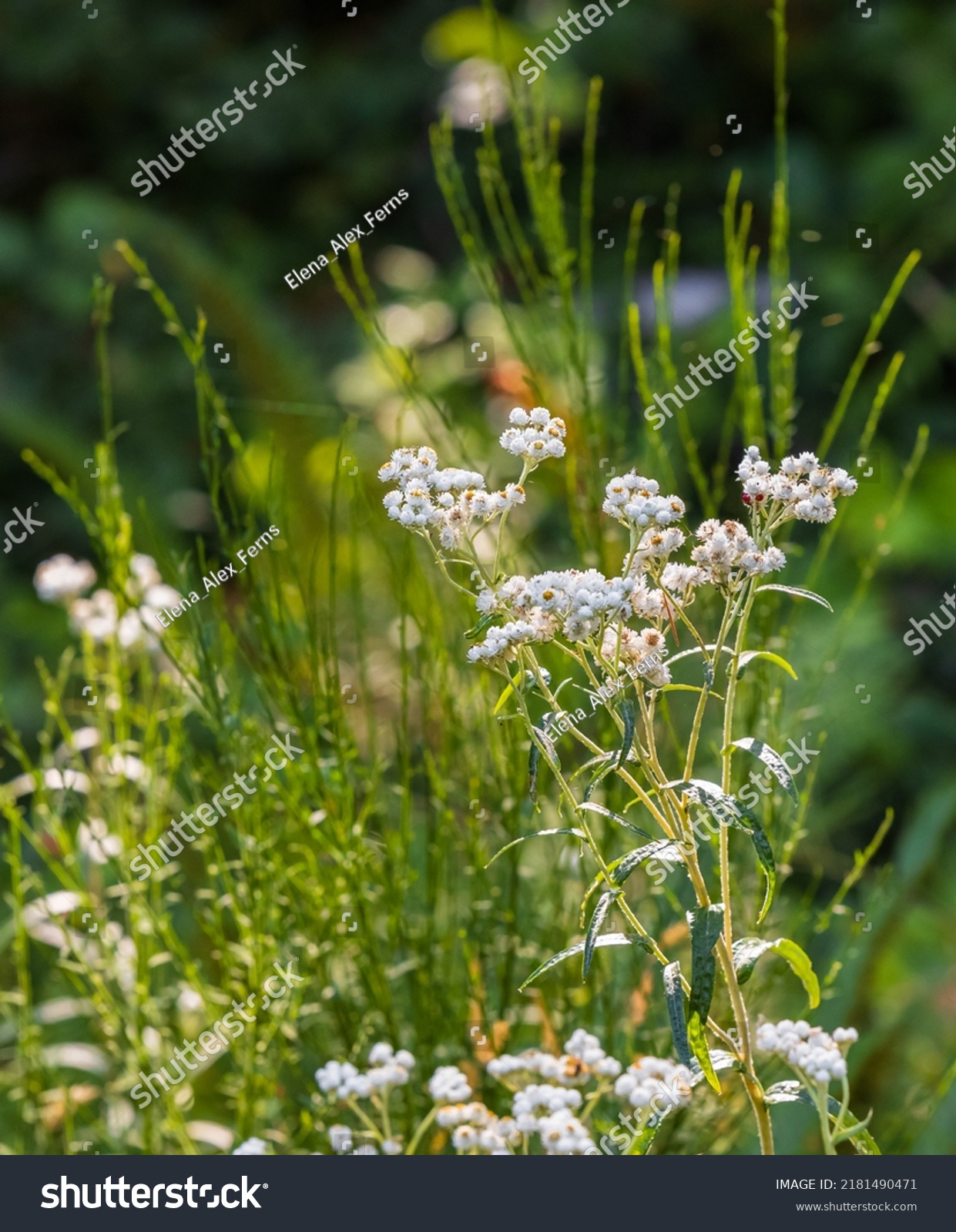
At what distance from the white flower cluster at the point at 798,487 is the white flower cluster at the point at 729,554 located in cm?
1

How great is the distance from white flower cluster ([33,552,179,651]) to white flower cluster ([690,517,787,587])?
12.9 inches

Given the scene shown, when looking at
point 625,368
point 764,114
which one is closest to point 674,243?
point 625,368

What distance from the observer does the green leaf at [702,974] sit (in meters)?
0.29

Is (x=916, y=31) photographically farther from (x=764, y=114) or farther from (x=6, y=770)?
(x=6, y=770)

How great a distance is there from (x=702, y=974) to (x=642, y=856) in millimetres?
29

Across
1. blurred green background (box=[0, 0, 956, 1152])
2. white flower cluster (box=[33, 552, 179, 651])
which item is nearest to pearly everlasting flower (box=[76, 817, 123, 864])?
white flower cluster (box=[33, 552, 179, 651])

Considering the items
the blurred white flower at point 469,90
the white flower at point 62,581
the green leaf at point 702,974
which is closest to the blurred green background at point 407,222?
the blurred white flower at point 469,90

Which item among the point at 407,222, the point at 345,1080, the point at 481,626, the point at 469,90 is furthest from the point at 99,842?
the point at 407,222

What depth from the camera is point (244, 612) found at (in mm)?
521

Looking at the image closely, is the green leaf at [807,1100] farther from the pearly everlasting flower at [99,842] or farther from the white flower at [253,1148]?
the pearly everlasting flower at [99,842]

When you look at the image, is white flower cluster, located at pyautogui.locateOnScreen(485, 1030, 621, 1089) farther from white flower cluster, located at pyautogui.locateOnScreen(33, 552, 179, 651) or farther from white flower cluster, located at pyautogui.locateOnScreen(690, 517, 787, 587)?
white flower cluster, located at pyautogui.locateOnScreen(33, 552, 179, 651)

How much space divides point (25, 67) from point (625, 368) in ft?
5.89

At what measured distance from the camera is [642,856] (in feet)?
0.98

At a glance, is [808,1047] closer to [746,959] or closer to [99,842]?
[746,959]
